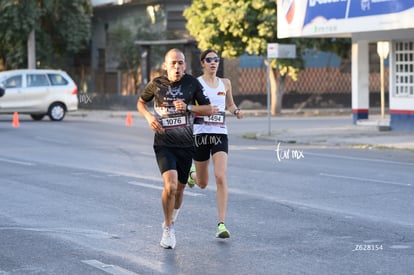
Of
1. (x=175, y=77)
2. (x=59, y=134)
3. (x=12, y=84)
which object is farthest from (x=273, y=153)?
Result: (x=12, y=84)

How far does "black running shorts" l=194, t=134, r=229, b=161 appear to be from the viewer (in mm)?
A: 9828

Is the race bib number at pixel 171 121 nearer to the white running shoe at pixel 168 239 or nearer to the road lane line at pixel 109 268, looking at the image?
the white running shoe at pixel 168 239

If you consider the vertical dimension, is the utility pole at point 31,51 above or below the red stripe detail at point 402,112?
above

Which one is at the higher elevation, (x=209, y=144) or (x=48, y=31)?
(x=48, y=31)

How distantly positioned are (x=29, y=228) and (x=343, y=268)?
3.79 meters

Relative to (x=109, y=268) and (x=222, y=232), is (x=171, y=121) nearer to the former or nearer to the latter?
(x=222, y=232)

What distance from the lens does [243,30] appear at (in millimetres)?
37469

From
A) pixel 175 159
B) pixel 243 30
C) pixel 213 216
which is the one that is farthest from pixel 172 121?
pixel 243 30

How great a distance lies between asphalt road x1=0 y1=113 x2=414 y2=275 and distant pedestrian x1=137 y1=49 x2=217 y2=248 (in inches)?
20.8

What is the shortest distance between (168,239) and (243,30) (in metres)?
28.9

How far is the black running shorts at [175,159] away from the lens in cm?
920

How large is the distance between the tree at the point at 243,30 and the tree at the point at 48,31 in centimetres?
808

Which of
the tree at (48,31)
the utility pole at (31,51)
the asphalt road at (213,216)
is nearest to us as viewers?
the asphalt road at (213,216)

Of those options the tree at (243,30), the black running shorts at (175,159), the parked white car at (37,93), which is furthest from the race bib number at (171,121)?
the tree at (243,30)
